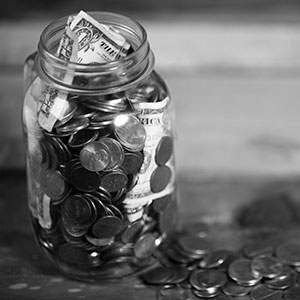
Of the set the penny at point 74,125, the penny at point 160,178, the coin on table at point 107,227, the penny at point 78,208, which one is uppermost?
the penny at point 74,125

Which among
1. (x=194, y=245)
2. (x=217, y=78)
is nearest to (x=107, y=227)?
(x=194, y=245)

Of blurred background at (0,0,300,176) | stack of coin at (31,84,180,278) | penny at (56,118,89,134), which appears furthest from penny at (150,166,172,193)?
blurred background at (0,0,300,176)

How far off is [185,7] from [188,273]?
51cm

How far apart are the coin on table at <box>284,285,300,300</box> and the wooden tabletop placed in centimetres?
11

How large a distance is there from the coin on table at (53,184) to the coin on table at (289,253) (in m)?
0.29

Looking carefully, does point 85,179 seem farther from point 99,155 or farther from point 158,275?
point 158,275

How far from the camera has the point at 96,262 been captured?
88 cm

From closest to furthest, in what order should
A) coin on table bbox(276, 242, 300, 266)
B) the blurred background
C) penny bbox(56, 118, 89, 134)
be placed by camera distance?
penny bbox(56, 118, 89, 134) → coin on table bbox(276, 242, 300, 266) → the blurred background

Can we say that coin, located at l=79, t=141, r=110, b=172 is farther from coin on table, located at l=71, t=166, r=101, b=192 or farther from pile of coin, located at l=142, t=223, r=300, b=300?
pile of coin, located at l=142, t=223, r=300, b=300

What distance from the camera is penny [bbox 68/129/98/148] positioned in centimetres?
81

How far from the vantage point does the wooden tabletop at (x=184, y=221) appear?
89 cm

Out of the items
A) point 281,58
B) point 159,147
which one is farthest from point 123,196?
point 281,58

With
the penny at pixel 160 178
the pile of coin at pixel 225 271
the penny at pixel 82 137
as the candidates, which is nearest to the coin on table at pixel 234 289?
the pile of coin at pixel 225 271

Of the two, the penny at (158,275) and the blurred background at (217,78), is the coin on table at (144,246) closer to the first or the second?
the penny at (158,275)
